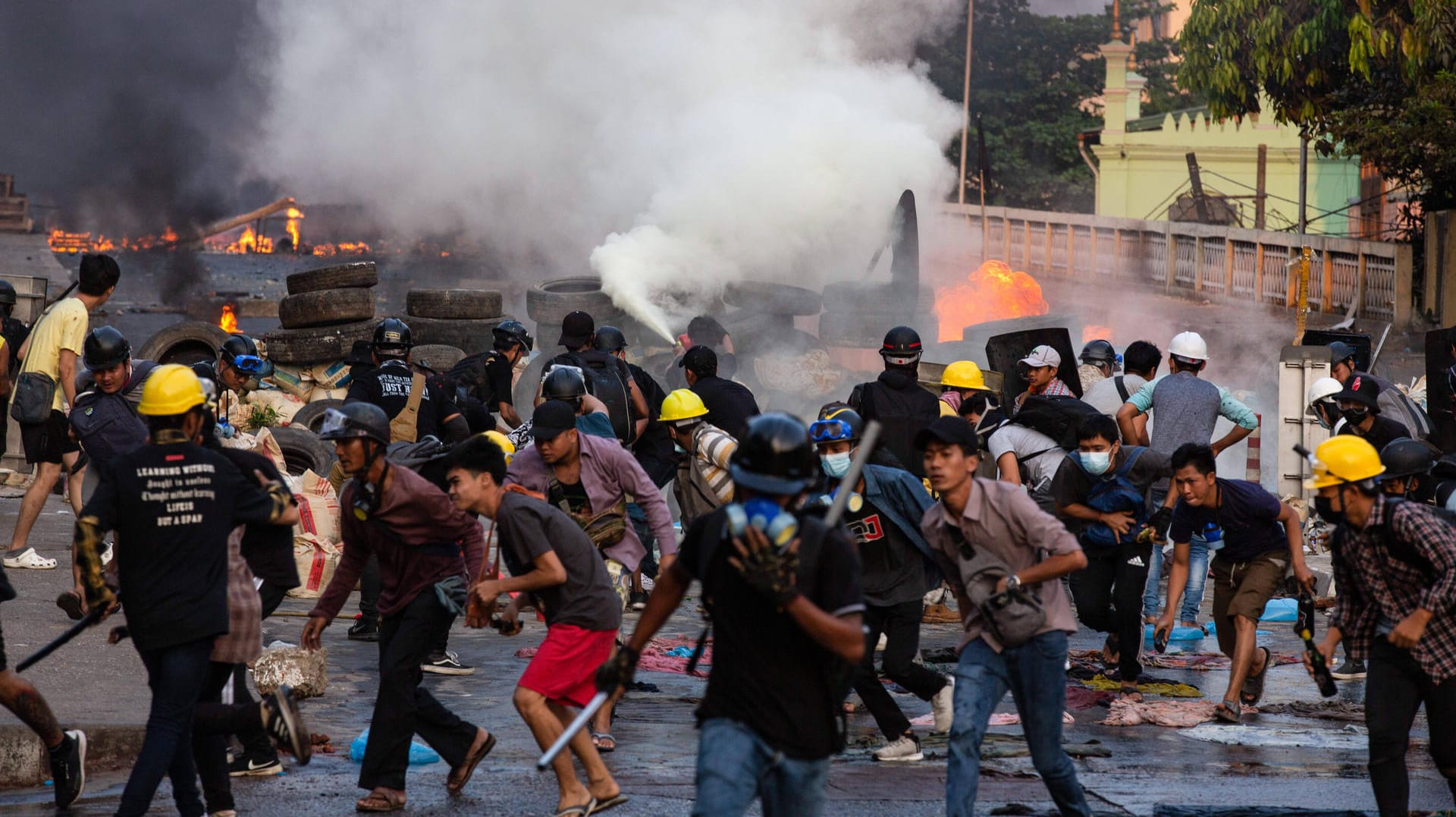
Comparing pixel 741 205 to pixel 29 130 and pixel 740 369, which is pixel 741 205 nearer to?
pixel 740 369

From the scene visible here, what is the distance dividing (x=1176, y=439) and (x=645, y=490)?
3762mm

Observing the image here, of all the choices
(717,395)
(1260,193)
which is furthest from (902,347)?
(1260,193)

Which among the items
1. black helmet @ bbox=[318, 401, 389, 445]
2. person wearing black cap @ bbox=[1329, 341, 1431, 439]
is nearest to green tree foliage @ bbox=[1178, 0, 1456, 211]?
person wearing black cap @ bbox=[1329, 341, 1431, 439]

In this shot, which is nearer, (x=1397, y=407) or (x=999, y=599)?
(x=999, y=599)

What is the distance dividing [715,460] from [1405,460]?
3177mm

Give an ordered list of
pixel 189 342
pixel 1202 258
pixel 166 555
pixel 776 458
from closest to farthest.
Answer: pixel 776 458 → pixel 166 555 → pixel 189 342 → pixel 1202 258

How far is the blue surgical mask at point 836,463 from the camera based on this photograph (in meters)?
6.80

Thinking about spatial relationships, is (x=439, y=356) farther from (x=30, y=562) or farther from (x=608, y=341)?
(x=30, y=562)

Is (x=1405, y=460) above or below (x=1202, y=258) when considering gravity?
below

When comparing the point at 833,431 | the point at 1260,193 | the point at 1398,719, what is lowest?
the point at 1398,719

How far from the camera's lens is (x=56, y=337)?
909 cm

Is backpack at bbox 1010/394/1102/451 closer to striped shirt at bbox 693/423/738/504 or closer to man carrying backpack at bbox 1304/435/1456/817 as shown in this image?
striped shirt at bbox 693/423/738/504

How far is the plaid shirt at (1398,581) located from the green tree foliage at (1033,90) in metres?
41.0

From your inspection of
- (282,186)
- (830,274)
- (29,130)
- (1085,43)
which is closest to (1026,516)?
(830,274)
